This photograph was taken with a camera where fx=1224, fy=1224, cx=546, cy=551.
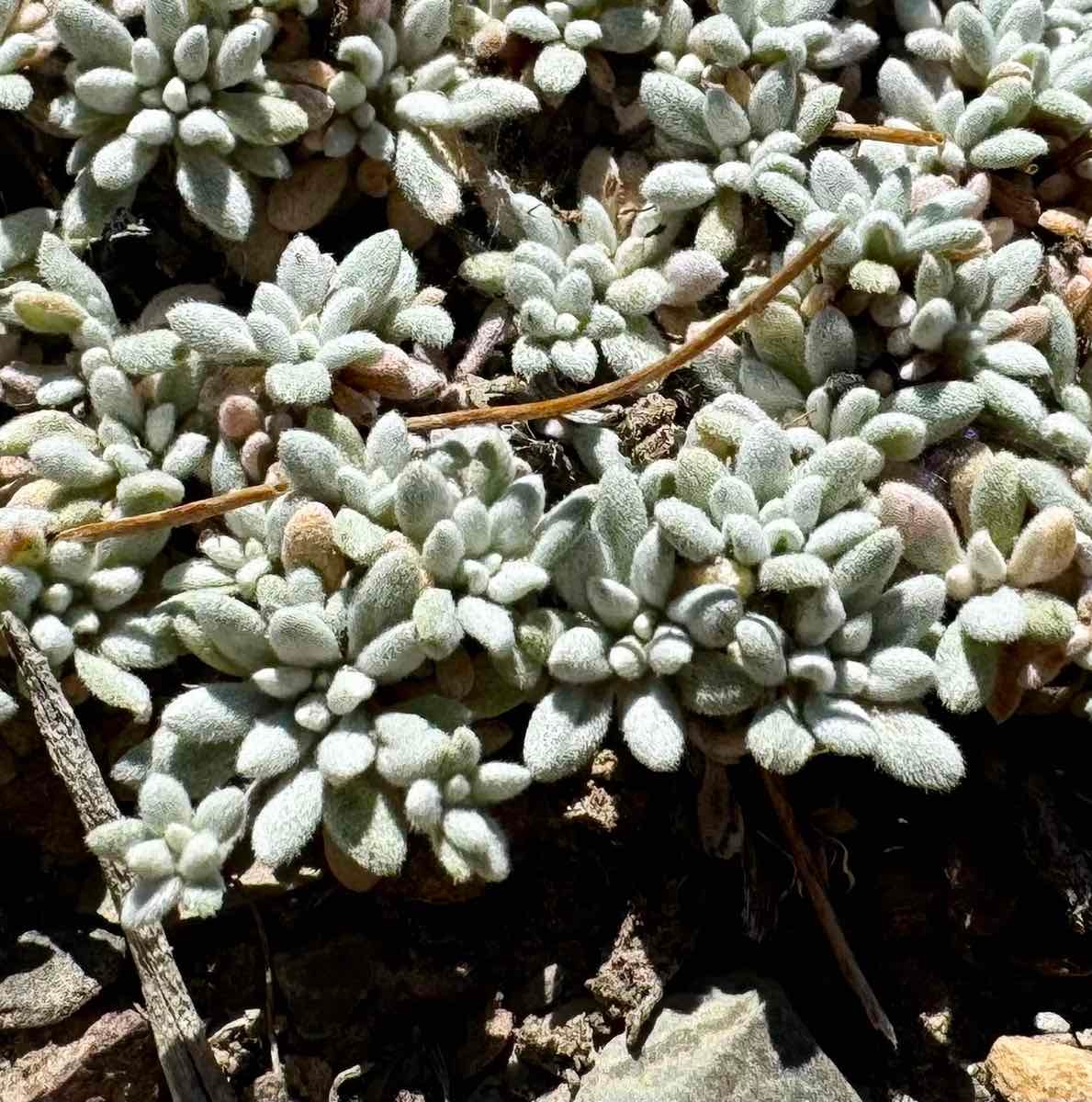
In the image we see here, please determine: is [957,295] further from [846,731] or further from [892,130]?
[846,731]

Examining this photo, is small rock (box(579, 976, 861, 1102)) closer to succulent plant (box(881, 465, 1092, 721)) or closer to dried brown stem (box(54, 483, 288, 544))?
succulent plant (box(881, 465, 1092, 721))

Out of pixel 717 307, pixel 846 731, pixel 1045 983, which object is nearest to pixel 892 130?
pixel 717 307

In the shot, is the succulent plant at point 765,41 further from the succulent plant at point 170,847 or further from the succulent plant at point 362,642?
the succulent plant at point 170,847

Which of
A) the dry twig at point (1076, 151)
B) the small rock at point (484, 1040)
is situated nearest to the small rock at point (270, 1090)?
the small rock at point (484, 1040)

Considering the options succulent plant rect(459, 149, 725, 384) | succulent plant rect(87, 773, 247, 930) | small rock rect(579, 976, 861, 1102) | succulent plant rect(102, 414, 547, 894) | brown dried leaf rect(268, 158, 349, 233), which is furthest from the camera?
brown dried leaf rect(268, 158, 349, 233)

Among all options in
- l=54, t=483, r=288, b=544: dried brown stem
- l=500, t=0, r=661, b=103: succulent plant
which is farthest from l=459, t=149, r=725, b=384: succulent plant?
l=54, t=483, r=288, b=544: dried brown stem

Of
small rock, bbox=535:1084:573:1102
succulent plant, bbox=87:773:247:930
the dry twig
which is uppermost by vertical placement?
the dry twig

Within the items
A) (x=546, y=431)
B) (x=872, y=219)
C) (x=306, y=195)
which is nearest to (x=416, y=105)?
(x=306, y=195)
